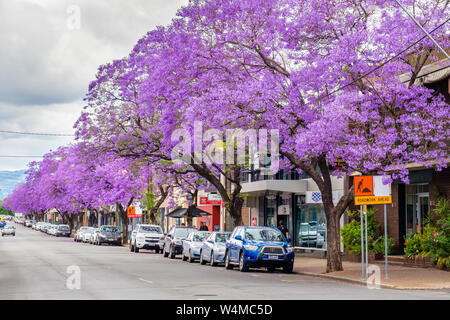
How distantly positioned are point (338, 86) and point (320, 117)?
1.93m

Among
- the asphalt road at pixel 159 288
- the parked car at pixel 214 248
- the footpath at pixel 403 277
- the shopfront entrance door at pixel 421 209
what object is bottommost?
the footpath at pixel 403 277

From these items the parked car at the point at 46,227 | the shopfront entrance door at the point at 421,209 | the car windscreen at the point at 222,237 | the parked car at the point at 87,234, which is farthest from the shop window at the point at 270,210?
the parked car at the point at 46,227

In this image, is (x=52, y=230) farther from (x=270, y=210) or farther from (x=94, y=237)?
(x=270, y=210)

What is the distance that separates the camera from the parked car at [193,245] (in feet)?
98.8

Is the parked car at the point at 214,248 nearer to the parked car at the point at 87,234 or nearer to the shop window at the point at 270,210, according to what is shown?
the shop window at the point at 270,210

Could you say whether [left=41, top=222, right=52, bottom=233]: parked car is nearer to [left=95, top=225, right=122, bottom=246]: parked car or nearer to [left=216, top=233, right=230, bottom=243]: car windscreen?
[left=95, top=225, right=122, bottom=246]: parked car

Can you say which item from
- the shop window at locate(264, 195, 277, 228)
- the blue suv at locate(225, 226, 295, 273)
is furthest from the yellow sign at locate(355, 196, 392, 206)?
the shop window at locate(264, 195, 277, 228)

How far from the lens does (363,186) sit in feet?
66.2

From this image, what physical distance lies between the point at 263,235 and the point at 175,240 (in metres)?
10.6

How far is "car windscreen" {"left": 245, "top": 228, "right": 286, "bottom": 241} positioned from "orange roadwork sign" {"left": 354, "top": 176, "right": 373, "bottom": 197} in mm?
4942

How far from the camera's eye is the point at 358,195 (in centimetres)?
2025

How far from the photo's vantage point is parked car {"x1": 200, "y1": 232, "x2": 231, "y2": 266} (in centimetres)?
2706

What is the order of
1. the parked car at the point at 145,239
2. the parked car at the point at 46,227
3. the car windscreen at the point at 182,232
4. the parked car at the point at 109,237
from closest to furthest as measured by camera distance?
the car windscreen at the point at 182,232
the parked car at the point at 145,239
the parked car at the point at 109,237
the parked car at the point at 46,227

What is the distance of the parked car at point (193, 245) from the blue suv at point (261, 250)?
5531mm
